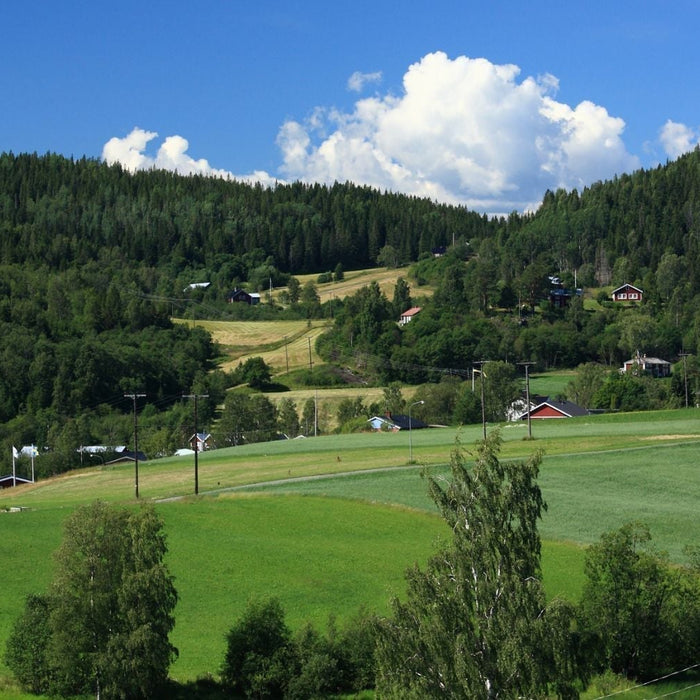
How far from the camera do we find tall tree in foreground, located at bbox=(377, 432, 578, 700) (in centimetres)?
2514

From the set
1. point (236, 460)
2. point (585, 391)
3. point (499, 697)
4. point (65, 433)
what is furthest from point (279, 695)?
point (585, 391)

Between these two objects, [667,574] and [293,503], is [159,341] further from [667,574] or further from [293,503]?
[667,574]

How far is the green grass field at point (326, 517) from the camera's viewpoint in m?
43.8

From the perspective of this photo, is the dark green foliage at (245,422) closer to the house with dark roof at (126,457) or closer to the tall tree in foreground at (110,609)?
the house with dark roof at (126,457)

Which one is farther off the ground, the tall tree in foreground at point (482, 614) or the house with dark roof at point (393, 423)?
the house with dark roof at point (393, 423)

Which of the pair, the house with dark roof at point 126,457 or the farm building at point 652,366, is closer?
the house with dark roof at point 126,457

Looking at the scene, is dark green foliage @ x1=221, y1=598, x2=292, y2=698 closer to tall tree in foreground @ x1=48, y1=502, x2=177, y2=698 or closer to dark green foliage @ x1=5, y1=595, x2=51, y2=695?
tall tree in foreground @ x1=48, y1=502, x2=177, y2=698

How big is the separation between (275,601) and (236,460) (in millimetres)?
60816

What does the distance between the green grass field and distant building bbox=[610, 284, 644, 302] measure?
316ft

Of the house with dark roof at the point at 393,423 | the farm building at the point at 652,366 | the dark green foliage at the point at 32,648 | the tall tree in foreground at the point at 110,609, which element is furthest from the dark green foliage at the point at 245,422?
the tall tree in foreground at the point at 110,609

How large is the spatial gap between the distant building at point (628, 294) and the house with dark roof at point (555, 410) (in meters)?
70.6

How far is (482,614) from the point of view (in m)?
25.7

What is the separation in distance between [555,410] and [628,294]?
76.2 metres

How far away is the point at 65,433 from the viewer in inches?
4786
